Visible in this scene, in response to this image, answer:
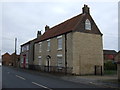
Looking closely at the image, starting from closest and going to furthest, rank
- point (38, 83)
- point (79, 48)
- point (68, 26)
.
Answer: point (38, 83) → point (79, 48) → point (68, 26)

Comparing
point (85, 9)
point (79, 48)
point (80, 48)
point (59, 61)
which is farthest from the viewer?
point (59, 61)

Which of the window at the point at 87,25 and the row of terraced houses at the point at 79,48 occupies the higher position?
the window at the point at 87,25

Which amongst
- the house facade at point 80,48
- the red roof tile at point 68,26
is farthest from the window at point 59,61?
the red roof tile at point 68,26

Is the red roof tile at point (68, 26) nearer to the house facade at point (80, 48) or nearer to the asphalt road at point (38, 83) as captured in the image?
the house facade at point (80, 48)

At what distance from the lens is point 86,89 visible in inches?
500

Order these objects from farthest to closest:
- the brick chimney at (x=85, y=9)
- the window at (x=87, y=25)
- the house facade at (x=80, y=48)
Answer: the brick chimney at (x=85, y=9) < the window at (x=87, y=25) < the house facade at (x=80, y=48)

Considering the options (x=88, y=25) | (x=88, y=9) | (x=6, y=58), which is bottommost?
(x=6, y=58)

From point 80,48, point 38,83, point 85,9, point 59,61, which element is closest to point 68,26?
point 85,9

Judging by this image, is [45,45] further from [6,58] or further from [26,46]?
[6,58]

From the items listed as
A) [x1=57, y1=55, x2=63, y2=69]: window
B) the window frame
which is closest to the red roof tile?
the window frame

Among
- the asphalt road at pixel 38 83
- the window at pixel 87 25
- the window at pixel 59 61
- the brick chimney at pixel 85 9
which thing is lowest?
the asphalt road at pixel 38 83

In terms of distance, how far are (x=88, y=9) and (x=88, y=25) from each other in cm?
266

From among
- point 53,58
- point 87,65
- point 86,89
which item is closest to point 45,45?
point 53,58

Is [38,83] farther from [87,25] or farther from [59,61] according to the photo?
[87,25]
